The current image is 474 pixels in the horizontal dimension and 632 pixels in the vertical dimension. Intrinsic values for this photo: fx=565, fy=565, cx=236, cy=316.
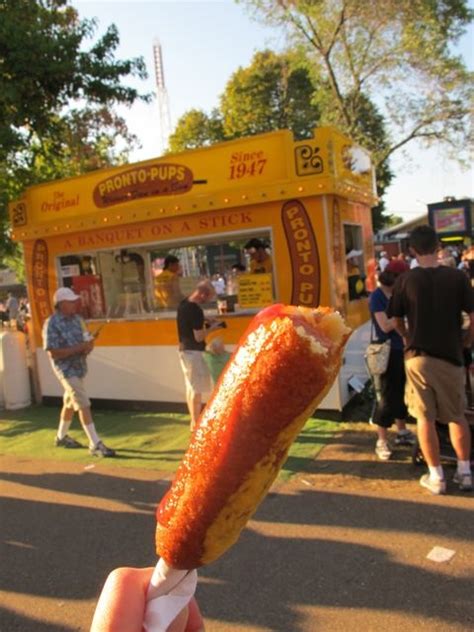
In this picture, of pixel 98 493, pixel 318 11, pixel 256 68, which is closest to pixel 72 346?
pixel 98 493

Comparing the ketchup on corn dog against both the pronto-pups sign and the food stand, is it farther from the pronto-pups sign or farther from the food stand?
the pronto-pups sign

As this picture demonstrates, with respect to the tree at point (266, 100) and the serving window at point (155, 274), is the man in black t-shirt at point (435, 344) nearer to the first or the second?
the serving window at point (155, 274)

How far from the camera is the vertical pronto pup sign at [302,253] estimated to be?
22.5 feet

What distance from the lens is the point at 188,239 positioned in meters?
7.76

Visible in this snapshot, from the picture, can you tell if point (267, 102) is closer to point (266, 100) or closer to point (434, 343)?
point (266, 100)

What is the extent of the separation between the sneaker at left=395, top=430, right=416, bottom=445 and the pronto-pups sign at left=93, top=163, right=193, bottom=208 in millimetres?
4061

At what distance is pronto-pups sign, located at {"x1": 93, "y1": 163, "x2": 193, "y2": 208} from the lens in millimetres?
7527

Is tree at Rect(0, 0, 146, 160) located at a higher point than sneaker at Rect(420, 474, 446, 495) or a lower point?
higher

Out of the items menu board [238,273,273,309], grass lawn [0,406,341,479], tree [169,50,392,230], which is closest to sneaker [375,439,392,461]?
grass lawn [0,406,341,479]

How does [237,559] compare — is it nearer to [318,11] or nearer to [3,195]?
[3,195]

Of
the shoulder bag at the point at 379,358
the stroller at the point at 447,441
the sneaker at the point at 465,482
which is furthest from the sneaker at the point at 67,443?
the sneaker at the point at 465,482

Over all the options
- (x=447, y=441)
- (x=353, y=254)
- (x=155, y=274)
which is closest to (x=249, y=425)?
(x=447, y=441)

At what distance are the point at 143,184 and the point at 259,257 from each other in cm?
194

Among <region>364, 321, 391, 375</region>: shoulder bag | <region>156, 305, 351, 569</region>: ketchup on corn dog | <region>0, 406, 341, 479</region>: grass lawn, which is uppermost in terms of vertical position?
<region>156, 305, 351, 569</region>: ketchup on corn dog
